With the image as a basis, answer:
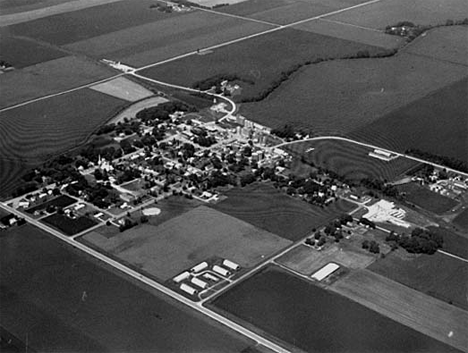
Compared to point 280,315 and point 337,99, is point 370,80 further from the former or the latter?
point 280,315

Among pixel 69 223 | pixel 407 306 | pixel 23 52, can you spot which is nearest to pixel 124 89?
pixel 23 52

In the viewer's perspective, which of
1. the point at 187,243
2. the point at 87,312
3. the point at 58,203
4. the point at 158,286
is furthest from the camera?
the point at 58,203

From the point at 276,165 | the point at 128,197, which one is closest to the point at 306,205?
the point at 276,165

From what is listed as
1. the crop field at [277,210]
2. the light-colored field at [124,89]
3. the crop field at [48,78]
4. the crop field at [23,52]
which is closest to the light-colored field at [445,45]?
the light-colored field at [124,89]

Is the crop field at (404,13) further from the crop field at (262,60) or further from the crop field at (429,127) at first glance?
the crop field at (429,127)

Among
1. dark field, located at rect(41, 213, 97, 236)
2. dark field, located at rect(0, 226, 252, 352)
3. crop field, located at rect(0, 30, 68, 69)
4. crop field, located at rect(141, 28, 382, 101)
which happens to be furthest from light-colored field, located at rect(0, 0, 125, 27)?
dark field, located at rect(0, 226, 252, 352)

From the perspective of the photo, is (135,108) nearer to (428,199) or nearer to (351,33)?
(428,199)
